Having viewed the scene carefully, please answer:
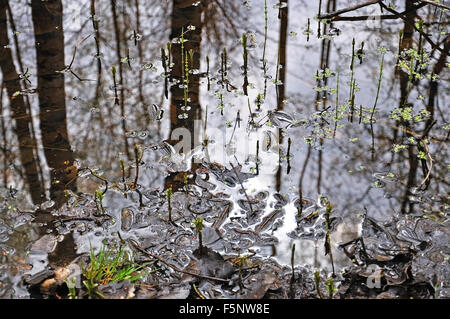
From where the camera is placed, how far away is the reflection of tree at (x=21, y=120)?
3.54 metres

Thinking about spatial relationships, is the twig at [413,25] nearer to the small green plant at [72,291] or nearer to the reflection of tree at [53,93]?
the reflection of tree at [53,93]

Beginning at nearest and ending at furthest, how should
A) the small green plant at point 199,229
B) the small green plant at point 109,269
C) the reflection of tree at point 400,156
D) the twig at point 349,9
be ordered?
the small green plant at point 109,269 → the small green plant at point 199,229 → the reflection of tree at point 400,156 → the twig at point 349,9

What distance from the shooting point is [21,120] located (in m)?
4.12

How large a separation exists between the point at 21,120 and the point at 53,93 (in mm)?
422

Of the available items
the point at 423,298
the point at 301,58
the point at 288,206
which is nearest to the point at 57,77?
the point at 301,58

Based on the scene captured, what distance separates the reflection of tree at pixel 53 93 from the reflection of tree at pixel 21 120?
9 cm

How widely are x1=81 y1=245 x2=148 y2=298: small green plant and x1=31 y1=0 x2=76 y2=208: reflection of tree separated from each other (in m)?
0.73

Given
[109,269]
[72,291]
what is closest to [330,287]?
[109,269]

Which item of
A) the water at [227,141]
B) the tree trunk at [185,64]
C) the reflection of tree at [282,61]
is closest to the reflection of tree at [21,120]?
the water at [227,141]

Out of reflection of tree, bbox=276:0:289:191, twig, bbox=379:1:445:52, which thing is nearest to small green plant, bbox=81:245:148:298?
reflection of tree, bbox=276:0:289:191

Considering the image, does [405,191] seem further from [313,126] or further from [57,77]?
[57,77]

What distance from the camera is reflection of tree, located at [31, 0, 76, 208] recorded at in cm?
361

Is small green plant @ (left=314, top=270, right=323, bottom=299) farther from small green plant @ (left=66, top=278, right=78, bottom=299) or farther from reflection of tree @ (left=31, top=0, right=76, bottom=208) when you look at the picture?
reflection of tree @ (left=31, top=0, right=76, bottom=208)

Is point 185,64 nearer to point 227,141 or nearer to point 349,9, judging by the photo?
point 227,141
